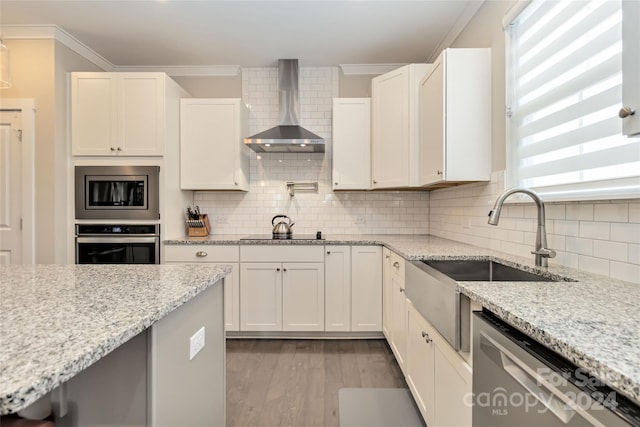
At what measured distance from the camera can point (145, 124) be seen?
2822 mm

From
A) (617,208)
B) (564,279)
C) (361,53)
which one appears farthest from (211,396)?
(361,53)

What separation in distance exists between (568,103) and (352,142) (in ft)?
6.06

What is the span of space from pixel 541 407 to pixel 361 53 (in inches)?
126

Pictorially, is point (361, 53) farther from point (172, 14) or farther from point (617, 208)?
point (617, 208)

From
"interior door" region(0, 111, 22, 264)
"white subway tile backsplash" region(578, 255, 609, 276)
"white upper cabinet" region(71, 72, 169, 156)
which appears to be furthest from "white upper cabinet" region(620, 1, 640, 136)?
"interior door" region(0, 111, 22, 264)

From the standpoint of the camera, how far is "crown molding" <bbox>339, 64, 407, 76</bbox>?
11.1ft

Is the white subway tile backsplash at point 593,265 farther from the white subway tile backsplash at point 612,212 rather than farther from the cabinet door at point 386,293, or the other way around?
the cabinet door at point 386,293

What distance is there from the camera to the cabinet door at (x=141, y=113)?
281cm

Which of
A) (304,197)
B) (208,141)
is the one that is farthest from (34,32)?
(304,197)

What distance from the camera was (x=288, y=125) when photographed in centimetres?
332

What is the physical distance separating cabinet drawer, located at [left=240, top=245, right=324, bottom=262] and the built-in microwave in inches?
37.1

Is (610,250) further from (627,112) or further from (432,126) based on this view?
(432,126)

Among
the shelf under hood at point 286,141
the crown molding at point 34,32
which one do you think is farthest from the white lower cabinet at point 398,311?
the crown molding at point 34,32

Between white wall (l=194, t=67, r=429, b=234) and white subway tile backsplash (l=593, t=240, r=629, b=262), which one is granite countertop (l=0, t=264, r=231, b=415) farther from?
white wall (l=194, t=67, r=429, b=234)
